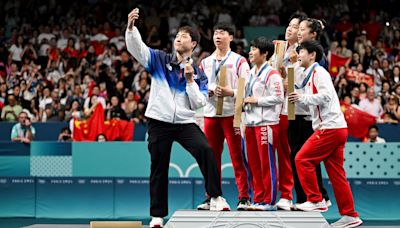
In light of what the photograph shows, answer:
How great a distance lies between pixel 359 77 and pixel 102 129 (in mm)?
5807

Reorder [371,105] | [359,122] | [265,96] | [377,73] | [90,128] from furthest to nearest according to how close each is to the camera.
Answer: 1. [377,73]
2. [371,105]
3. [90,128]
4. [359,122]
5. [265,96]

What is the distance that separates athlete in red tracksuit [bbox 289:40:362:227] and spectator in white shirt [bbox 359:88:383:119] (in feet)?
25.5

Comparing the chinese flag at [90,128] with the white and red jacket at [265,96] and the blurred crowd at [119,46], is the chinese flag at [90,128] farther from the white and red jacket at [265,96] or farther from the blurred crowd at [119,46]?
the white and red jacket at [265,96]

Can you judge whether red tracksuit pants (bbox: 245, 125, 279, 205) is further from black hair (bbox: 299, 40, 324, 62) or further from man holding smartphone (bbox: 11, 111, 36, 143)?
man holding smartphone (bbox: 11, 111, 36, 143)

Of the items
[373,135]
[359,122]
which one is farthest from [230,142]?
[359,122]

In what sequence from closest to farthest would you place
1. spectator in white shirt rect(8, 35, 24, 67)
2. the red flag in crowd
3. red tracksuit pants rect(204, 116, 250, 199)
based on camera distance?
1. red tracksuit pants rect(204, 116, 250, 199)
2. the red flag in crowd
3. spectator in white shirt rect(8, 35, 24, 67)

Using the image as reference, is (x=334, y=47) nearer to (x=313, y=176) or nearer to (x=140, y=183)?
(x=140, y=183)

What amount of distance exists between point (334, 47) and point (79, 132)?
6.72m

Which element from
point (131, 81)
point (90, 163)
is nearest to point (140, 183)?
point (90, 163)

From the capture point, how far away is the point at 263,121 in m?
10.5

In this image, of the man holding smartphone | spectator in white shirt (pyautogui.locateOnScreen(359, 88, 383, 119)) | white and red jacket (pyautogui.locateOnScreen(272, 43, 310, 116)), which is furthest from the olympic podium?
spectator in white shirt (pyautogui.locateOnScreen(359, 88, 383, 119))

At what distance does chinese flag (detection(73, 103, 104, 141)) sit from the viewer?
1733 cm

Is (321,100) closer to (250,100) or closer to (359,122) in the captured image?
(250,100)

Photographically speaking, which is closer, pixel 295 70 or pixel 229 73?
pixel 295 70
